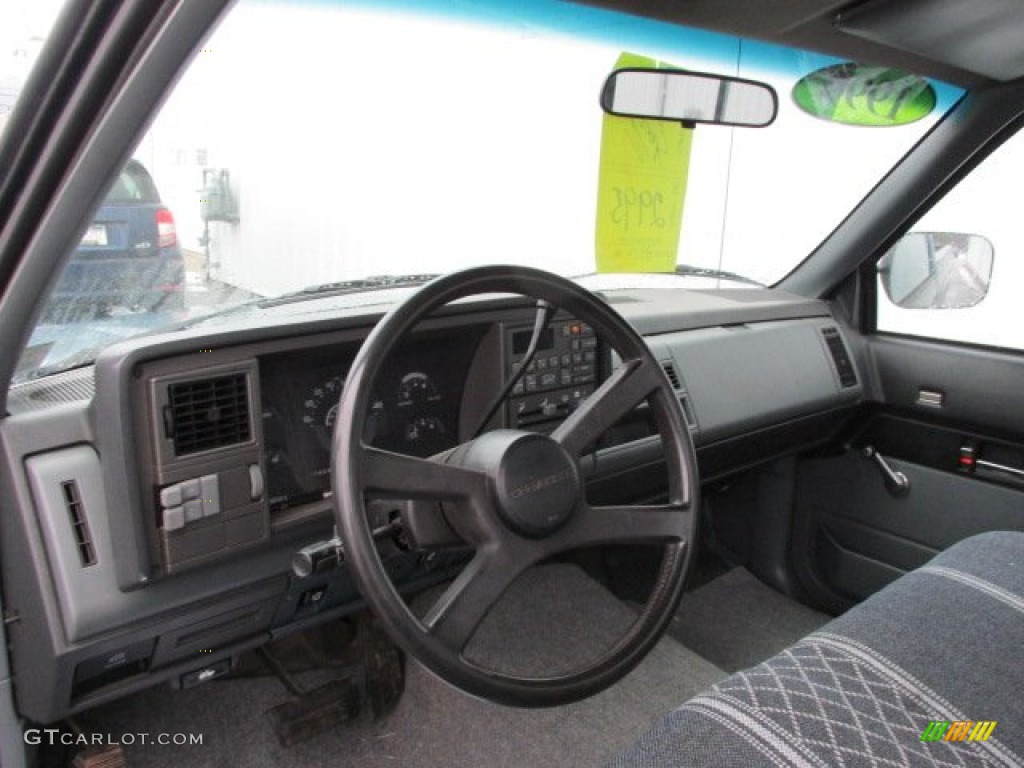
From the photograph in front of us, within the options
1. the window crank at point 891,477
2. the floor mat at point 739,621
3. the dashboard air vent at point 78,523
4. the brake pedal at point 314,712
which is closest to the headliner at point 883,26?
the window crank at point 891,477

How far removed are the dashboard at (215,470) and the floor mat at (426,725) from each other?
516mm

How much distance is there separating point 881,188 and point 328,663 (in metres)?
2.49

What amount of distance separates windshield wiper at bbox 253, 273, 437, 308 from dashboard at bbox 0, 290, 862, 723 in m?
0.21

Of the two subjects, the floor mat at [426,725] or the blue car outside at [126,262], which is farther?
the floor mat at [426,725]

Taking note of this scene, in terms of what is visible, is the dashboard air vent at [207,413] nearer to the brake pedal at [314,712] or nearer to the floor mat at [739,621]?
the brake pedal at [314,712]

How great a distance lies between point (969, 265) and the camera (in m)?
2.86

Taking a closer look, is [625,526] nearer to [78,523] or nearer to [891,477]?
[78,523]

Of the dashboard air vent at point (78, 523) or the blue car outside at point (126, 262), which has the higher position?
the blue car outside at point (126, 262)

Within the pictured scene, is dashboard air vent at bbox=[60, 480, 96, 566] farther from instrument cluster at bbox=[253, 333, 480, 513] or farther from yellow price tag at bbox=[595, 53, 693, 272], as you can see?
yellow price tag at bbox=[595, 53, 693, 272]

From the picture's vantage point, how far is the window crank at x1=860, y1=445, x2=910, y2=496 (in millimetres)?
2898

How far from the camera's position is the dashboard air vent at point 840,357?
3.00m

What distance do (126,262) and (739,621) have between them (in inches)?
95.4

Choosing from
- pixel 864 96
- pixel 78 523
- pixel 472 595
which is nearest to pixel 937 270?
pixel 864 96

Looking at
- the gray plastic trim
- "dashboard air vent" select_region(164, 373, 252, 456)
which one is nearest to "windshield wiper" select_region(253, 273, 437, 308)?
"dashboard air vent" select_region(164, 373, 252, 456)
